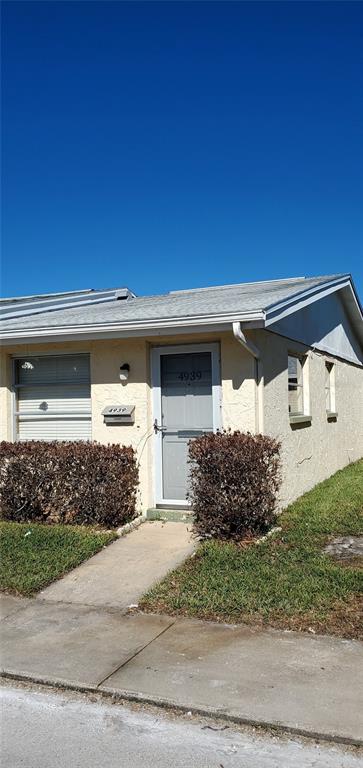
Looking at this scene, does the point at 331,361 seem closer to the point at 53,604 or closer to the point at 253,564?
the point at 253,564

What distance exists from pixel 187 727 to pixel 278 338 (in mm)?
6040

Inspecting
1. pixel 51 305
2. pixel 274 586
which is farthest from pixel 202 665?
pixel 51 305

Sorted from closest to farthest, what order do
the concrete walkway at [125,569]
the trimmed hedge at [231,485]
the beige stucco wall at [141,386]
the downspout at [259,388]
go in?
the concrete walkway at [125,569]
the trimmed hedge at [231,485]
the downspout at [259,388]
the beige stucco wall at [141,386]

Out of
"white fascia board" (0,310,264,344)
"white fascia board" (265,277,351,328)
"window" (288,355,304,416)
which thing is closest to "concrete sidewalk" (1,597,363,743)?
"white fascia board" (0,310,264,344)

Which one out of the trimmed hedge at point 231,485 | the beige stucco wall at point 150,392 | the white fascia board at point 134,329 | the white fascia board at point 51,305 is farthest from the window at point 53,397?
the trimmed hedge at point 231,485

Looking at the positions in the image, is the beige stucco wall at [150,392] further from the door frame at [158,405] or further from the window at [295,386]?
the window at [295,386]

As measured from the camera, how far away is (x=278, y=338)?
8797mm

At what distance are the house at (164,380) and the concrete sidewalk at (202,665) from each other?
3.28 metres

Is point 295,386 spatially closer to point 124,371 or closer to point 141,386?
point 141,386

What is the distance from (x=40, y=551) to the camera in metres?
6.84

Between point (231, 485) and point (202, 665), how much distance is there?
2725 millimetres

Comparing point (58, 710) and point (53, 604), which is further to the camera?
point (53, 604)

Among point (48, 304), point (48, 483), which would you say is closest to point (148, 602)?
point (48, 483)

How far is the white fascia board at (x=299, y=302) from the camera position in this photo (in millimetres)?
7445
